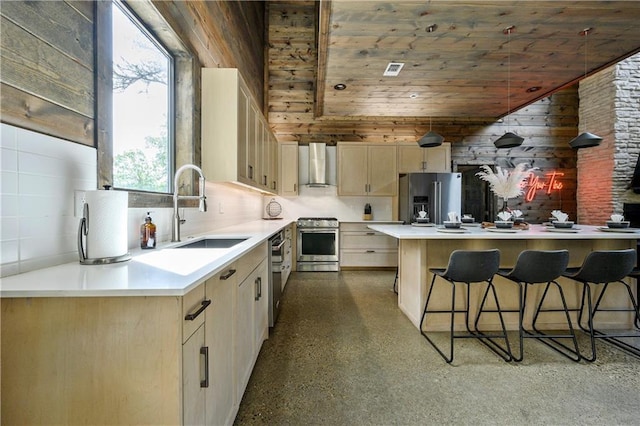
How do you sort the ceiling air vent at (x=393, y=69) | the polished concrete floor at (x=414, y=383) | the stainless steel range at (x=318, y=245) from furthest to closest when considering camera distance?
the stainless steel range at (x=318, y=245)
the ceiling air vent at (x=393, y=69)
the polished concrete floor at (x=414, y=383)

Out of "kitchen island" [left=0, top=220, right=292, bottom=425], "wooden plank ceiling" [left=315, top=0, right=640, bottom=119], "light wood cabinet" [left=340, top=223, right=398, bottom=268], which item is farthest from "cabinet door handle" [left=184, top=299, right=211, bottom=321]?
"light wood cabinet" [left=340, top=223, right=398, bottom=268]

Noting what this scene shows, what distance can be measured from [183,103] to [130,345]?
6.58 ft

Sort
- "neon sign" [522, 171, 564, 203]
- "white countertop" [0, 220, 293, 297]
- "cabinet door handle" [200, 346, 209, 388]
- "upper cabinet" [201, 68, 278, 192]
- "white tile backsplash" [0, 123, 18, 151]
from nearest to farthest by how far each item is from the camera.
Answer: "white countertop" [0, 220, 293, 297] < "white tile backsplash" [0, 123, 18, 151] < "cabinet door handle" [200, 346, 209, 388] < "upper cabinet" [201, 68, 278, 192] < "neon sign" [522, 171, 564, 203]

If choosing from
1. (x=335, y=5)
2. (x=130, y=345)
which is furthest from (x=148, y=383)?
(x=335, y=5)

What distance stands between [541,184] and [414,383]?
581 cm

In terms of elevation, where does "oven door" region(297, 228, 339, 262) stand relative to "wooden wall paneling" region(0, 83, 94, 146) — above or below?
below

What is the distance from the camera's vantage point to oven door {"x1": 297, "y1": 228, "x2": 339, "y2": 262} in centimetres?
496

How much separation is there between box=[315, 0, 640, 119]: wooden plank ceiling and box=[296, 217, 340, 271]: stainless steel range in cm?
208

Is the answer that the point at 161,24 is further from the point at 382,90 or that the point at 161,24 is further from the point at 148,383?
the point at 382,90

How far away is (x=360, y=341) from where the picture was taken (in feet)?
7.95

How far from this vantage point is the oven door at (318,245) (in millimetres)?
4965

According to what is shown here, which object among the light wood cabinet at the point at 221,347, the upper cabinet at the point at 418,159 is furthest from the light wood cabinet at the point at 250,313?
the upper cabinet at the point at 418,159

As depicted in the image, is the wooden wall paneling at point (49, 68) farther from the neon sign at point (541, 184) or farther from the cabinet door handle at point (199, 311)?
the neon sign at point (541, 184)

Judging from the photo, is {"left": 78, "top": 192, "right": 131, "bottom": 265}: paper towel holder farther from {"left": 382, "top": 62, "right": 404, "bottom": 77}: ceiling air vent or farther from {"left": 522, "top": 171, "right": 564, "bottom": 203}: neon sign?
{"left": 522, "top": 171, "right": 564, "bottom": 203}: neon sign
